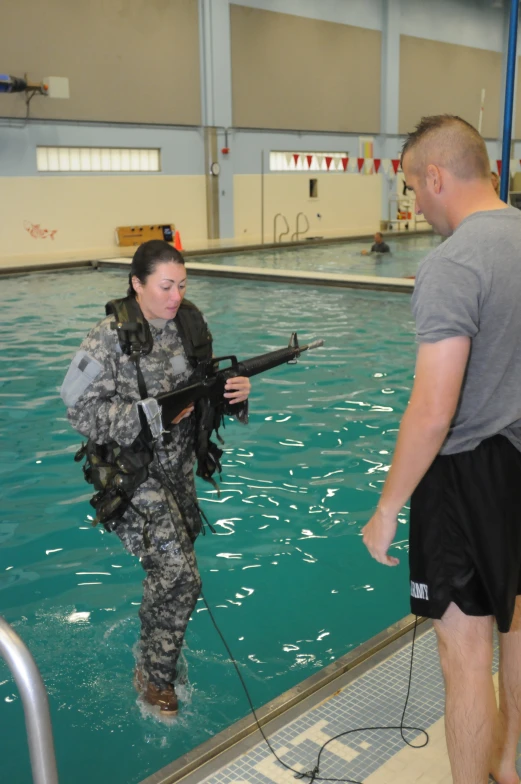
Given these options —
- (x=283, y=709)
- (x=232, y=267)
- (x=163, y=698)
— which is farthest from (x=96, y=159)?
(x=283, y=709)

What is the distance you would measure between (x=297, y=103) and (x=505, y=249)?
85.4 feet

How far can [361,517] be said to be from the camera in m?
5.45

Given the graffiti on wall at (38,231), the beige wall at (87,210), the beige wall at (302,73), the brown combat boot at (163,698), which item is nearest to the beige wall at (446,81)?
the beige wall at (302,73)

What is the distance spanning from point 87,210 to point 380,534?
69.5 feet

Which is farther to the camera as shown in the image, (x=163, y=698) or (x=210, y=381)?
(x=163, y=698)

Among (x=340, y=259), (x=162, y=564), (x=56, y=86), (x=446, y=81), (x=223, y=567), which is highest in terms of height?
(x=446, y=81)

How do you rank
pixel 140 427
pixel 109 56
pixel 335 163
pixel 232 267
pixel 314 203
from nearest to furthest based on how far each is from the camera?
pixel 140 427
pixel 232 267
pixel 109 56
pixel 314 203
pixel 335 163

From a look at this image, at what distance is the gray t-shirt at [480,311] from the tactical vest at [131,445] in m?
1.28

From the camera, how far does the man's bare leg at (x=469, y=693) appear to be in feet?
7.20

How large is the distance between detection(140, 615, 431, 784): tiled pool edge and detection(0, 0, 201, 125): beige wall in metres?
19.0

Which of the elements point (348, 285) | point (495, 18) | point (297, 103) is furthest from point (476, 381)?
point (495, 18)

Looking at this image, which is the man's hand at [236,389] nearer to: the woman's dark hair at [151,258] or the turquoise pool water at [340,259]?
the woman's dark hair at [151,258]

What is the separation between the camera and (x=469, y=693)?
2197mm

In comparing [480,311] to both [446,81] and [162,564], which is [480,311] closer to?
[162,564]
